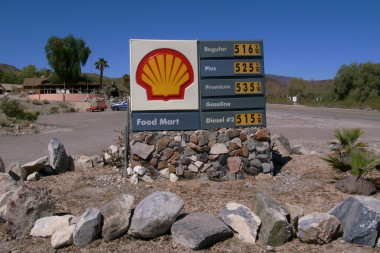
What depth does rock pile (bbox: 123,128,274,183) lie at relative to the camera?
737 centimetres

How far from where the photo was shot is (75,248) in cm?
445

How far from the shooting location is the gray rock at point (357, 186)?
613cm

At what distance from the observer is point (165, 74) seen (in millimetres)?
7535

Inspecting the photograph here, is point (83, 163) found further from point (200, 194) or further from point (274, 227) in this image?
point (274, 227)

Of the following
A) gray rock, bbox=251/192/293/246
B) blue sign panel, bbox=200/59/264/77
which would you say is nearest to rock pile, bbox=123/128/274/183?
blue sign panel, bbox=200/59/264/77

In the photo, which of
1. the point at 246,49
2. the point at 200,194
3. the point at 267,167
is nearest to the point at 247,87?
the point at 246,49

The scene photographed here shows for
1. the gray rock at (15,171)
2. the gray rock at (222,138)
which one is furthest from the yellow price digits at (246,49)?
the gray rock at (15,171)

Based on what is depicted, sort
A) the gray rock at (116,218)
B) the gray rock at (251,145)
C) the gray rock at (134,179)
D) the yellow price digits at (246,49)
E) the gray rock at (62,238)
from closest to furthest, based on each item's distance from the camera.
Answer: the gray rock at (62,238)
the gray rock at (116,218)
the gray rock at (134,179)
the gray rock at (251,145)
the yellow price digits at (246,49)

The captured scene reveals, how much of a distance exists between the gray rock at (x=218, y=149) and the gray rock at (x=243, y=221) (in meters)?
2.63

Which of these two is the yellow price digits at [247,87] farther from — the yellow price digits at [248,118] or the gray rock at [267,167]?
the gray rock at [267,167]

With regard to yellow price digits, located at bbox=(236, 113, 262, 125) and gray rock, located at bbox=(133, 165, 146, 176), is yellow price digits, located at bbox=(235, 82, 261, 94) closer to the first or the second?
yellow price digits, located at bbox=(236, 113, 262, 125)

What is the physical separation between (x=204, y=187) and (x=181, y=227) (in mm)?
2382

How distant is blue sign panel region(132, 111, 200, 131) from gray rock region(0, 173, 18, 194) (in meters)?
2.20

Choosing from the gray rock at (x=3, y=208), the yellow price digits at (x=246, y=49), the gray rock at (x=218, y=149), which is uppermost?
the yellow price digits at (x=246, y=49)
